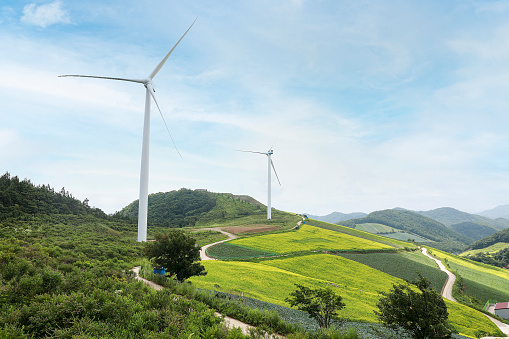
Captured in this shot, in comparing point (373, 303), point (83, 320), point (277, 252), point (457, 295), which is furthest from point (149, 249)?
point (457, 295)

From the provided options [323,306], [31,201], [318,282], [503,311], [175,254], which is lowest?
[503,311]

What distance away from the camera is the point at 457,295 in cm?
5972

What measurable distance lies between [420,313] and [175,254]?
21.9 meters

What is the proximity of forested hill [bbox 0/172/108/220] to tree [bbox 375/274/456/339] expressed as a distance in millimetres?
67780

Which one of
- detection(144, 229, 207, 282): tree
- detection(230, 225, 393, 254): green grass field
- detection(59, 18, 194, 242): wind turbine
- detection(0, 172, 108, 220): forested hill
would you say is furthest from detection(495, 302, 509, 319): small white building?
detection(0, 172, 108, 220): forested hill

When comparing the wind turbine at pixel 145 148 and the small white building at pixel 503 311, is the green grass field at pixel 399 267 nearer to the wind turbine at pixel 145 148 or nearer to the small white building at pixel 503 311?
the small white building at pixel 503 311

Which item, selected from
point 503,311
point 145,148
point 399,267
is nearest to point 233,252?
point 145,148

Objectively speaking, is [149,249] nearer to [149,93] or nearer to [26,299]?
[26,299]

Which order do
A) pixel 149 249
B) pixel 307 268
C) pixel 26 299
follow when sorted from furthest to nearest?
pixel 307 268
pixel 149 249
pixel 26 299

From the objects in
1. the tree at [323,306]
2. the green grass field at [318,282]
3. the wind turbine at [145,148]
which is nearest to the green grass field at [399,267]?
the green grass field at [318,282]

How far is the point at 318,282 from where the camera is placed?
151 ft

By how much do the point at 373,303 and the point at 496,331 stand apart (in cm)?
1888

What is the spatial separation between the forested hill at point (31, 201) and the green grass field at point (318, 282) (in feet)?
152

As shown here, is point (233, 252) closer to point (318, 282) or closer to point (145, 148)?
point (318, 282)
